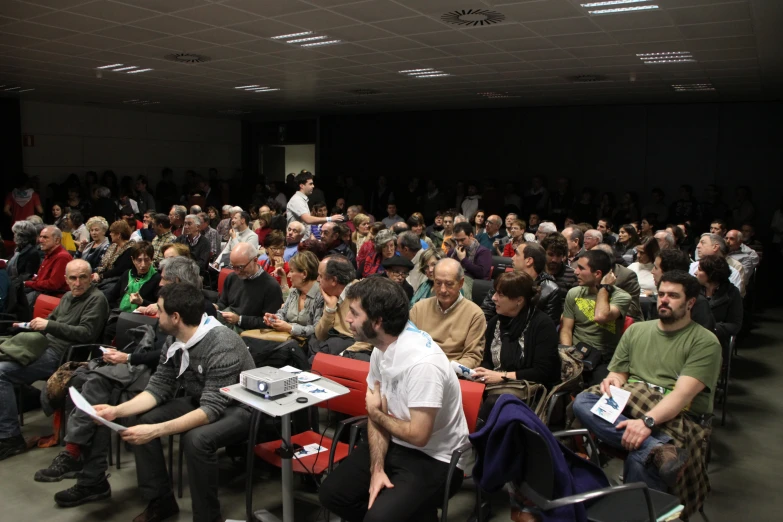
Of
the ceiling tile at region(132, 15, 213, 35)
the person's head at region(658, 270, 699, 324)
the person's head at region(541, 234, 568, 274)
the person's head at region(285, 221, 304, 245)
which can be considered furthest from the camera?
the person's head at region(285, 221, 304, 245)

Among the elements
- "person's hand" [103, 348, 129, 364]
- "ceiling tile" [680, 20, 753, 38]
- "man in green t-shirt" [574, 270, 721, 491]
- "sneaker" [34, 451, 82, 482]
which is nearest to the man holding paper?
"man in green t-shirt" [574, 270, 721, 491]

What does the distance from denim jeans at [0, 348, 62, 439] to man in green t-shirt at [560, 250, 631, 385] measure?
336 cm

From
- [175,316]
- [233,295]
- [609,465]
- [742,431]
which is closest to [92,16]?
[233,295]

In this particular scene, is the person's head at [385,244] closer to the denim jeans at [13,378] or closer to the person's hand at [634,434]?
the denim jeans at [13,378]

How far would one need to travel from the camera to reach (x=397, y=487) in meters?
2.38

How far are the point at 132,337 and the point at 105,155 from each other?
1234 centimetres

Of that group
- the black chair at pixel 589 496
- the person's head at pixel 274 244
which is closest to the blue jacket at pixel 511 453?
the black chair at pixel 589 496

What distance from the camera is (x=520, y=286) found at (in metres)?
3.27

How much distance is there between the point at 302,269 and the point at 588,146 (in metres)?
10.1

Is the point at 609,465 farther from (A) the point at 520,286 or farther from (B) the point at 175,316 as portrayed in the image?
(B) the point at 175,316

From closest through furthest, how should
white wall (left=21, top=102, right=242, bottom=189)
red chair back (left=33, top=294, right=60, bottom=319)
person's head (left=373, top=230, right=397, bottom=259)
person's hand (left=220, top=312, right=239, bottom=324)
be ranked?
person's hand (left=220, top=312, right=239, bottom=324) < red chair back (left=33, top=294, right=60, bottom=319) < person's head (left=373, top=230, right=397, bottom=259) < white wall (left=21, top=102, right=242, bottom=189)

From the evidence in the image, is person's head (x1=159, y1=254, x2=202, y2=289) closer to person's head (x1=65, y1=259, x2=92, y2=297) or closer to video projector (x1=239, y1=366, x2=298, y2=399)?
person's head (x1=65, y1=259, x2=92, y2=297)

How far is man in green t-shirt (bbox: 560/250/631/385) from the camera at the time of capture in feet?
12.3

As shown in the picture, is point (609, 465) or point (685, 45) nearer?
point (609, 465)
